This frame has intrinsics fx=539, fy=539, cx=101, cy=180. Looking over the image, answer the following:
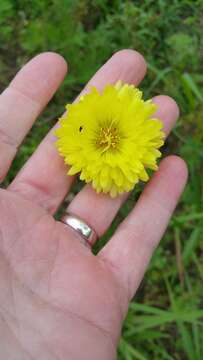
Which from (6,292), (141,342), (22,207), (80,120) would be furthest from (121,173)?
(141,342)

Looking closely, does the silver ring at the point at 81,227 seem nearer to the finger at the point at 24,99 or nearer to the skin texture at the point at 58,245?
the skin texture at the point at 58,245

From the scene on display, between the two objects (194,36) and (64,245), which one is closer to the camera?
(64,245)

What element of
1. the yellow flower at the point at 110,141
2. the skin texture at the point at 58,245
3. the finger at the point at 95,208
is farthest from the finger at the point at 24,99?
the finger at the point at 95,208

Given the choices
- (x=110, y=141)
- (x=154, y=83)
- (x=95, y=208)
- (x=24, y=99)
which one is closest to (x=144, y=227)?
(x=95, y=208)

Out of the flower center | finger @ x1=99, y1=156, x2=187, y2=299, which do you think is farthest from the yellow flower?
finger @ x1=99, y1=156, x2=187, y2=299

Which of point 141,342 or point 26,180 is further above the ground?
point 26,180

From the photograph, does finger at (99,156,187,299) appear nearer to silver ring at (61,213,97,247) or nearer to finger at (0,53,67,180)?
silver ring at (61,213,97,247)

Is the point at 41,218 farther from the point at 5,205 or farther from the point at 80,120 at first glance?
the point at 80,120
